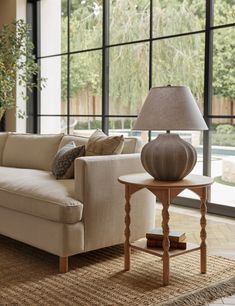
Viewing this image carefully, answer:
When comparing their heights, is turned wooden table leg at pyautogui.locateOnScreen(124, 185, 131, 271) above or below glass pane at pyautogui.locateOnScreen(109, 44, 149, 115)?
below

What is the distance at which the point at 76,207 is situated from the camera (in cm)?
292

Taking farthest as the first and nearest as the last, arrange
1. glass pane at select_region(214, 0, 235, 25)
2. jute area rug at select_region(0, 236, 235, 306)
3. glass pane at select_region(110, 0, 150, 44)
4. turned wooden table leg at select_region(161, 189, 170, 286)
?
glass pane at select_region(110, 0, 150, 44)
glass pane at select_region(214, 0, 235, 25)
turned wooden table leg at select_region(161, 189, 170, 286)
jute area rug at select_region(0, 236, 235, 306)

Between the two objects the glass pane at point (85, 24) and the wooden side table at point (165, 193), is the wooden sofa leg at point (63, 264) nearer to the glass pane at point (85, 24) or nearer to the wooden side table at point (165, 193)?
the wooden side table at point (165, 193)

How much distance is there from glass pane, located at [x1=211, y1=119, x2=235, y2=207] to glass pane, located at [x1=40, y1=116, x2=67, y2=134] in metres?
2.29

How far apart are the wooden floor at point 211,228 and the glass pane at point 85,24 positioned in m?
2.17

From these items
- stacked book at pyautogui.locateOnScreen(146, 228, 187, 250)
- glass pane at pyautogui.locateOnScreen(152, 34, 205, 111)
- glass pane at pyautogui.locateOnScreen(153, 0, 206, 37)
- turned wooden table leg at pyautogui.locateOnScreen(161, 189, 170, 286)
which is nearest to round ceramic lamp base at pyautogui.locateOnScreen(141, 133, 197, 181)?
turned wooden table leg at pyautogui.locateOnScreen(161, 189, 170, 286)

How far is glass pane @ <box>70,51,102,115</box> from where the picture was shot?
572 centimetres

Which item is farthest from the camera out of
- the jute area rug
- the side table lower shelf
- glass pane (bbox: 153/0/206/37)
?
glass pane (bbox: 153/0/206/37)

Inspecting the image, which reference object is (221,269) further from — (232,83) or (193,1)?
(193,1)

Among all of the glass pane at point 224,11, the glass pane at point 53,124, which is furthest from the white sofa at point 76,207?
the glass pane at point 53,124

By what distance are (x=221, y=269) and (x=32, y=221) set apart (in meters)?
1.22

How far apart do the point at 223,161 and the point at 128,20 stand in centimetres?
193

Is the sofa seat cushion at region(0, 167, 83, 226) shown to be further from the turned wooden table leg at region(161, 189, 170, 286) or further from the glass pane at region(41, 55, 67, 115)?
the glass pane at region(41, 55, 67, 115)

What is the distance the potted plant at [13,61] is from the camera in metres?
6.07
